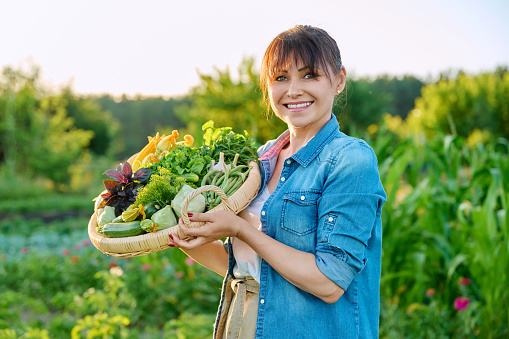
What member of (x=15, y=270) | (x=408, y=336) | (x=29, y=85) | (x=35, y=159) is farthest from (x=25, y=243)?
(x=29, y=85)

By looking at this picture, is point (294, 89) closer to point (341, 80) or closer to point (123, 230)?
point (341, 80)

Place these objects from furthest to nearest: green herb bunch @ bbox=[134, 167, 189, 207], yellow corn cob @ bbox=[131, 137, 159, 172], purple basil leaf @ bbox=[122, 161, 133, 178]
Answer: yellow corn cob @ bbox=[131, 137, 159, 172], purple basil leaf @ bbox=[122, 161, 133, 178], green herb bunch @ bbox=[134, 167, 189, 207]

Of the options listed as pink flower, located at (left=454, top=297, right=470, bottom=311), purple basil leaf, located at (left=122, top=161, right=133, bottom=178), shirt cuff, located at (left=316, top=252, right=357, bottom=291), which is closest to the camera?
shirt cuff, located at (left=316, top=252, right=357, bottom=291)

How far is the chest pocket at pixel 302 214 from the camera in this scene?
4.20 feet

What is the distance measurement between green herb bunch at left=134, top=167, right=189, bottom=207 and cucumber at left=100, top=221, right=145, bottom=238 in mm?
90

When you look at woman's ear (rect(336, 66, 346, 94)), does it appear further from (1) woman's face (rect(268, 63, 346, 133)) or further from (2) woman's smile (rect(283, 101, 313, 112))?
(2) woman's smile (rect(283, 101, 313, 112))

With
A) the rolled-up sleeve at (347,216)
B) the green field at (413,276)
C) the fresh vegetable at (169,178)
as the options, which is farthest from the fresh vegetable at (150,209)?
the green field at (413,276)

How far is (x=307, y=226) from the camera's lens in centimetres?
128

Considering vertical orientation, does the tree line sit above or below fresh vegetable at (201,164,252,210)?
below

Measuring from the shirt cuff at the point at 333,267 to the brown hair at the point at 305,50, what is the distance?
557mm

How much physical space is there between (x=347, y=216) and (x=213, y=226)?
0.38m

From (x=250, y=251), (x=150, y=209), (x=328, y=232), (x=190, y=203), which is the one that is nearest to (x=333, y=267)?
(x=328, y=232)

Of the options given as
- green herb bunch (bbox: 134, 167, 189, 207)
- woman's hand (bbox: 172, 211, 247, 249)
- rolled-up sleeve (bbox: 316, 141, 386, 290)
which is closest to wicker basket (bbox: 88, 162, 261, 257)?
woman's hand (bbox: 172, 211, 247, 249)

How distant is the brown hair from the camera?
1.34m
